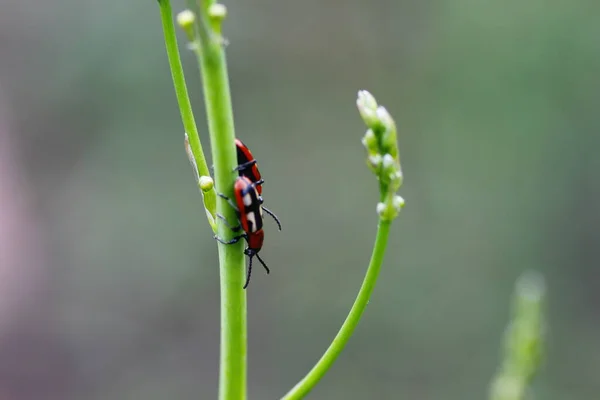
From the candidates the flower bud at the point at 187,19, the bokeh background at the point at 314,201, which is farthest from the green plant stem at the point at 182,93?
the bokeh background at the point at 314,201

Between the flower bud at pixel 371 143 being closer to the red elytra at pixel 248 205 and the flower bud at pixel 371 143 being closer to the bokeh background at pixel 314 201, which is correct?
the red elytra at pixel 248 205

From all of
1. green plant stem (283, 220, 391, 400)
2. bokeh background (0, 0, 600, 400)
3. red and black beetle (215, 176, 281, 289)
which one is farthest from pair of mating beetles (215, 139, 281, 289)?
bokeh background (0, 0, 600, 400)

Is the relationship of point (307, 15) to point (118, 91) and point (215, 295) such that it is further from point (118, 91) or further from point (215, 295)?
point (215, 295)

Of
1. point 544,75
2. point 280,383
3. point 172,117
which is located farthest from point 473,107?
point 280,383

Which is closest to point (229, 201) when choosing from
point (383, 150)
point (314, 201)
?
point (383, 150)

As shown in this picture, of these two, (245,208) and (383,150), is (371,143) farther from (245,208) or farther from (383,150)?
(245,208)

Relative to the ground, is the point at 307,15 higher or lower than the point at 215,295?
higher
